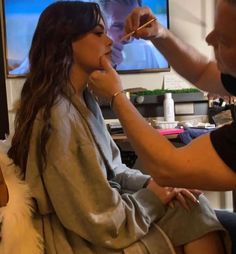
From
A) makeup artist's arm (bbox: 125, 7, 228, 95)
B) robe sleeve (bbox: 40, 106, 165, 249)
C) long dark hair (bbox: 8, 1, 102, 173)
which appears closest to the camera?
robe sleeve (bbox: 40, 106, 165, 249)

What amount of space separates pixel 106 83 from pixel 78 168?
9.2 inches

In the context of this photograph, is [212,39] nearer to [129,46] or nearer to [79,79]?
[79,79]

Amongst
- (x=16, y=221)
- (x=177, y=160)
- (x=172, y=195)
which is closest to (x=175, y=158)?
(x=177, y=160)

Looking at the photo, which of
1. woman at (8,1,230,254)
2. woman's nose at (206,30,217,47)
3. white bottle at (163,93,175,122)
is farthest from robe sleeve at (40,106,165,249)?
white bottle at (163,93,175,122)

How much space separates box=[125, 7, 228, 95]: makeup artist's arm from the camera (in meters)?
1.39

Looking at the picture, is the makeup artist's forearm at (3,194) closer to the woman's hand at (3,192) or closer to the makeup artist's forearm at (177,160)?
the woman's hand at (3,192)

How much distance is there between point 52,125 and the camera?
3.56ft

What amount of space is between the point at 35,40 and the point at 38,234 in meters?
0.59

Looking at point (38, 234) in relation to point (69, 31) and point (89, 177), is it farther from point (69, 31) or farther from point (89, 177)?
point (69, 31)

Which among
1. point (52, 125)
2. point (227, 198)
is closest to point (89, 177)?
point (52, 125)

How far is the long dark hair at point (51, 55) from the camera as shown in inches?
46.0

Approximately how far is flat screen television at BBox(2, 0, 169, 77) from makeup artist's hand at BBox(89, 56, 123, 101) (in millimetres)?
1429

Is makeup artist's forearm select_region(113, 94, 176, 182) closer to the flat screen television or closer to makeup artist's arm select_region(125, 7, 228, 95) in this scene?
makeup artist's arm select_region(125, 7, 228, 95)

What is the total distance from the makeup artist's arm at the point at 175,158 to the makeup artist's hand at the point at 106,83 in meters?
0.02
